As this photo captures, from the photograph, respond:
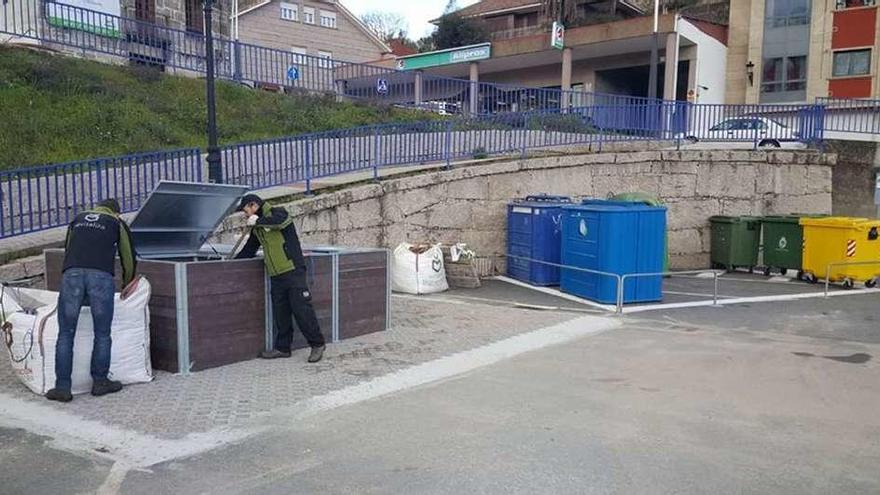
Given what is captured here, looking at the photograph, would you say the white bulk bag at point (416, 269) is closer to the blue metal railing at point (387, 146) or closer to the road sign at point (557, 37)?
the blue metal railing at point (387, 146)

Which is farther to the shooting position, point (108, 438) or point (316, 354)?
point (316, 354)

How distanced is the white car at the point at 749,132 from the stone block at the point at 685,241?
2.50 metres

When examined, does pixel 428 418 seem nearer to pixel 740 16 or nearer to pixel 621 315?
pixel 621 315

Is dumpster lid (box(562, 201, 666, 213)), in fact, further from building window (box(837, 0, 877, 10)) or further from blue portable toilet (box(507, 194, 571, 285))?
building window (box(837, 0, 877, 10))

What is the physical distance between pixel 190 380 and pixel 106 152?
28.2 feet

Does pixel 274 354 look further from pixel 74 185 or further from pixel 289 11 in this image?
pixel 289 11

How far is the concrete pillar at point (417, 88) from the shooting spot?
1617 cm

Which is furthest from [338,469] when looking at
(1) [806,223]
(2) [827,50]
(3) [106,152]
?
(2) [827,50]

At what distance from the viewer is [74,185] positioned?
853cm

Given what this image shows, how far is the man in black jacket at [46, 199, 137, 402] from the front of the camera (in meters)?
5.27

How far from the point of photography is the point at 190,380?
595 cm

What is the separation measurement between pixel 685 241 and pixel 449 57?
2587 cm

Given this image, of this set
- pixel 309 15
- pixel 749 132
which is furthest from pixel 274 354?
pixel 309 15

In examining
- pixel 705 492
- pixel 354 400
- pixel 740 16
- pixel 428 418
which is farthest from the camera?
pixel 740 16
